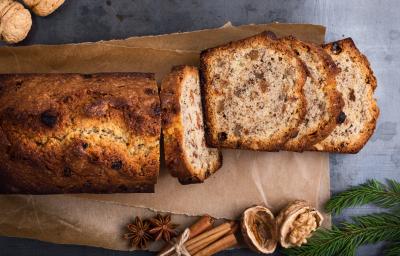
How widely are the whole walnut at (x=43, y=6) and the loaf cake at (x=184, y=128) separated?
104cm

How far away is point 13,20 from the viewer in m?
3.53

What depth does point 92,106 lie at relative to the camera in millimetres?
2994

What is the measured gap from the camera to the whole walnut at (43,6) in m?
3.61

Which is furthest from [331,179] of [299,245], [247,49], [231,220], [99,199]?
[99,199]

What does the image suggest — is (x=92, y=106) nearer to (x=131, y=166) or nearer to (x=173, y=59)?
(x=131, y=166)

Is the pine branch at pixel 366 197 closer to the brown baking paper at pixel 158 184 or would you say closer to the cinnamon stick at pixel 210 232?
the brown baking paper at pixel 158 184

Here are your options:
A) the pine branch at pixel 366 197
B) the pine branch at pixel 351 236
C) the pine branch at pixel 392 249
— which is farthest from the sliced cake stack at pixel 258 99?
the pine branch at pixel 392 249

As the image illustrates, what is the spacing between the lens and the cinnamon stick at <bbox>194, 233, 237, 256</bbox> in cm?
366

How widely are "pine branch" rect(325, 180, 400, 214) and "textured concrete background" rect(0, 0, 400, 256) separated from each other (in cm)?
7

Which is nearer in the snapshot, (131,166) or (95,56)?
(131,166)

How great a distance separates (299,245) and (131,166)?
138 centimetres

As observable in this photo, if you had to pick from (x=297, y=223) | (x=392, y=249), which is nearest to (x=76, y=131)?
(x=297, y=223)

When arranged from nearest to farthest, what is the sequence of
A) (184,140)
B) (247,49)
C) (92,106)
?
(92,106), (184,140), (247,49)

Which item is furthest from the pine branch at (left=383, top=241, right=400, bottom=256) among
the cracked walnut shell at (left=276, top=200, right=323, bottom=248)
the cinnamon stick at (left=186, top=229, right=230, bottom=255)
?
the cinnamon stick at (left=186, top=229, right=230, bottom=255)
